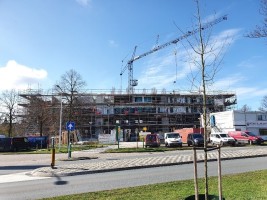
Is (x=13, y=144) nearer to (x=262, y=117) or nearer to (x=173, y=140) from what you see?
(x=173, y=140)

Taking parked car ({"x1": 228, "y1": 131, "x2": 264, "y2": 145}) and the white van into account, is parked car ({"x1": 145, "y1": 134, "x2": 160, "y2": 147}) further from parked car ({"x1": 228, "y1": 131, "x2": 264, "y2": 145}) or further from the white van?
parked car ({"x1": 228, "y1": 131, "x2": 264, "y2": 145})

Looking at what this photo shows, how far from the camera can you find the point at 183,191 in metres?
9.09

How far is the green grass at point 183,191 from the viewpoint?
8.22 metres

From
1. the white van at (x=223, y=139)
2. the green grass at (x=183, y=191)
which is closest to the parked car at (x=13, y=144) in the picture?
the white van at (x=223, y=139)

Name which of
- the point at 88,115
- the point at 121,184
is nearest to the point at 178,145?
the point at 121,184

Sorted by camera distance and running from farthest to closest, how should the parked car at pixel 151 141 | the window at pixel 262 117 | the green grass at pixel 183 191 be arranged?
the window at pixel 262 117
the parked car at pixel 151 141
the green grass at pixel 183 191

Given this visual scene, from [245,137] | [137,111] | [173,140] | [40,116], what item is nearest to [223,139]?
[245,137]

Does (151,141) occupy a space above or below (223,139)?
below

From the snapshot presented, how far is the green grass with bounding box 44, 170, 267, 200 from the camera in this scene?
8.22 m

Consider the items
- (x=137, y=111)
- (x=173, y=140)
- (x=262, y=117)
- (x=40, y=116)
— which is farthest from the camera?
(x=137, y=111)

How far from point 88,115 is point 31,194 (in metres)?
83.0

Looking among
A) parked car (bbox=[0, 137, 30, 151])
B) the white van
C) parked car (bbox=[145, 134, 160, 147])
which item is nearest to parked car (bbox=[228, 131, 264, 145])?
the white van

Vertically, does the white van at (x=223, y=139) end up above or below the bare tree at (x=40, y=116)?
below

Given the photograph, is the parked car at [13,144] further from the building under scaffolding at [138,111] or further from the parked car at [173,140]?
the building under scaffolding at [138,111]
